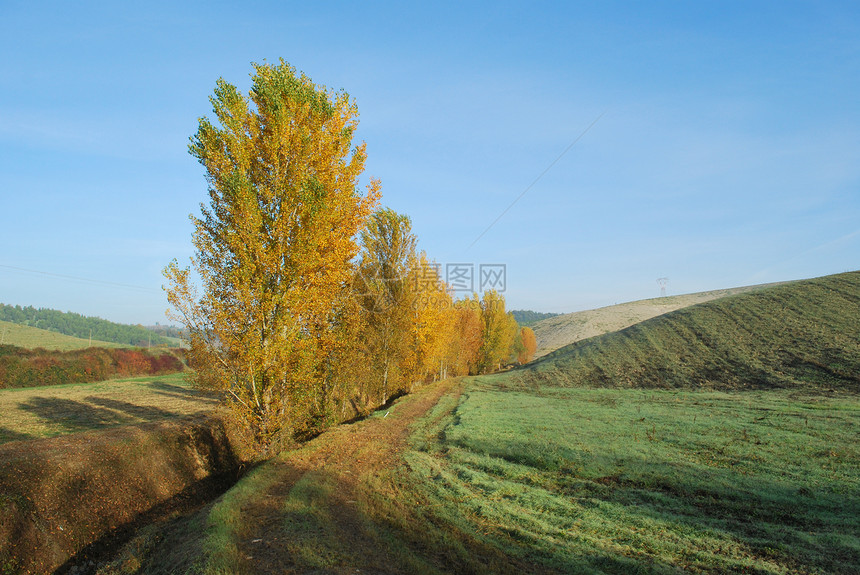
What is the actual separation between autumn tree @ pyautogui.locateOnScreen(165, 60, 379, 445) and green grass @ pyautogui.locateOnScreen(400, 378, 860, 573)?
217 inches

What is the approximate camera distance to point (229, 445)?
15.3m

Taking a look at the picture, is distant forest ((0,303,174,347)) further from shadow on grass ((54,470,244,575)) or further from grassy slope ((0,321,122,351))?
shadow on grass ((54,470,244,575))

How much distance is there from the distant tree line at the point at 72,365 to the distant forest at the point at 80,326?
9235cm

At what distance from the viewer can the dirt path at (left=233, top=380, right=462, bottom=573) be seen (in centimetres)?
642

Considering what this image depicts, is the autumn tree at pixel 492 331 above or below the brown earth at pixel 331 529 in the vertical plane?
above

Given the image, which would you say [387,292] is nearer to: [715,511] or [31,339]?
[715,511]

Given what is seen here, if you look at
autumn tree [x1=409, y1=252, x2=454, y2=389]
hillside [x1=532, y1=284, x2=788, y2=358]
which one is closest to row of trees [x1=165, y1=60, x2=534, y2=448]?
autumn tree [x1=409, y1=252, x2=454, y2=389]

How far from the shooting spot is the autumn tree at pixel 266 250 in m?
12.6

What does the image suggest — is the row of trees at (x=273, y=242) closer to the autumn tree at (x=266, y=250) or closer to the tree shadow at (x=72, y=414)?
the autumn tree at (x=266, y=250)

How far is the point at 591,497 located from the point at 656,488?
197 cm

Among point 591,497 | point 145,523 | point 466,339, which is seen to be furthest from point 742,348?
point 145,523

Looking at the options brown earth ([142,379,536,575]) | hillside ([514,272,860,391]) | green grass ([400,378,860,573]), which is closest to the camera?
brown earth ([142,379,536,575])

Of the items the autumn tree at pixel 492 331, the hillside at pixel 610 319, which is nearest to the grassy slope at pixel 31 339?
the autumn tree at pixel 492 331

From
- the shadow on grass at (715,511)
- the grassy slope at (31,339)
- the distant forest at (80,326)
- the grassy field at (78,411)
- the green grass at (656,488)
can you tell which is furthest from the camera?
the distant forest at (80,326)
